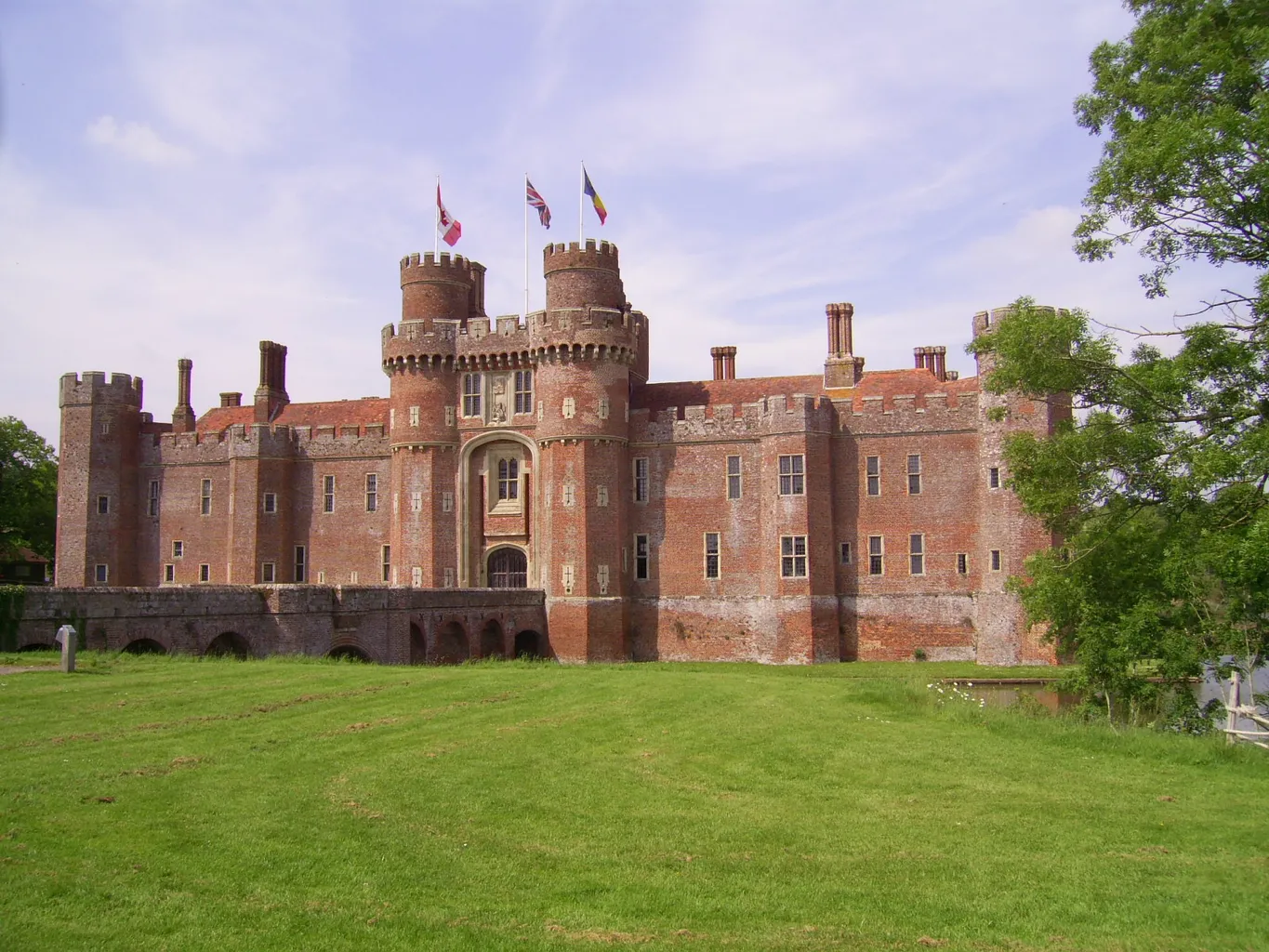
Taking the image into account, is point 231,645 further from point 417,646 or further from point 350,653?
point 417,646

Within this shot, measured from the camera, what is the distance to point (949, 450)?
148ft

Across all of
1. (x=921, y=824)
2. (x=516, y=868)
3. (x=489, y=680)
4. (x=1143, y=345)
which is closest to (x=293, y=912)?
(x=516, y=868)

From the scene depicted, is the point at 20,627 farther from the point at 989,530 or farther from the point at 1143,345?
the point at 989,530

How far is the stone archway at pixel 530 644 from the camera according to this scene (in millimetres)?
45156

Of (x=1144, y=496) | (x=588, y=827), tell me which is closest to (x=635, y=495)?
(x=1144, y=496)

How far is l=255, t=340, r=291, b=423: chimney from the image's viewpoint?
56938mm

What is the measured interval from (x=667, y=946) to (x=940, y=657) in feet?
120

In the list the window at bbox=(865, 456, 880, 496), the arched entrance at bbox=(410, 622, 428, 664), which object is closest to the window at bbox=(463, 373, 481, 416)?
the arched entrance at bbox=(410, 622, 428, 664)

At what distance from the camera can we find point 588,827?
13109 mm

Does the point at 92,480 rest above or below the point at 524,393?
below

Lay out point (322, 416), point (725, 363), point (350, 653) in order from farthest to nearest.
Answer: point (322, 416)
point (725, 363)
point (350, 653)

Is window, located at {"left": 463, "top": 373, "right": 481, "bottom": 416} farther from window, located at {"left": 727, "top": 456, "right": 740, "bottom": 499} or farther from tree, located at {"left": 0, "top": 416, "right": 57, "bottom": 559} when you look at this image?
tree, located at {"left": 0, "top": 416, "right": 57, "bottom": 559}

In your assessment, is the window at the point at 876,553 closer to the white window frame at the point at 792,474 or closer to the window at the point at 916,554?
A: the window at the point at 916,554

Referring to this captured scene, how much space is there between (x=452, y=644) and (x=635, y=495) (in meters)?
10.3
